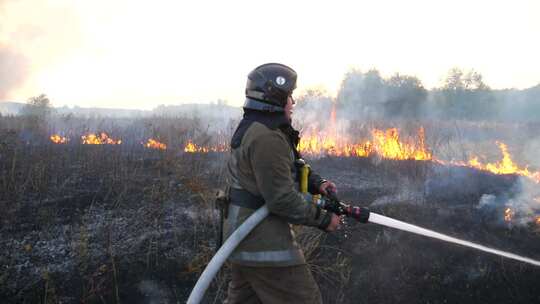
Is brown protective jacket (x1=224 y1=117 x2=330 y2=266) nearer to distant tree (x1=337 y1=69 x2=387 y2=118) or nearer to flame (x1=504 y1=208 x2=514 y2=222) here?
flame (x1=504 y1=208 x2=514 y2=222)

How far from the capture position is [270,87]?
2.55 metres

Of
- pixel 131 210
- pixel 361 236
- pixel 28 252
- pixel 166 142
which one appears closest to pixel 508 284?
pixel 361 236

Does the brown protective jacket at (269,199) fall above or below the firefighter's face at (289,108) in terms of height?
below

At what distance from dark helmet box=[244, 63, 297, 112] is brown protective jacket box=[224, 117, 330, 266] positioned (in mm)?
186

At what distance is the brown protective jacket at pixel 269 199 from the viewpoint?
2.34m

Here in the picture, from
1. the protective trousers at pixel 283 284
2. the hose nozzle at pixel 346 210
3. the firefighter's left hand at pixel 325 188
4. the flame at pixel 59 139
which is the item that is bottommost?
the protective trousers at pixel 283 284

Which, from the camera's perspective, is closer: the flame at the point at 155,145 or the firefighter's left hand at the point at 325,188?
the firefighter's left hand at the point at 325,188

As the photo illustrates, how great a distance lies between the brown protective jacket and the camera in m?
2.34

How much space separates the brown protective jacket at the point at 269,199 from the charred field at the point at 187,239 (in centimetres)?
188

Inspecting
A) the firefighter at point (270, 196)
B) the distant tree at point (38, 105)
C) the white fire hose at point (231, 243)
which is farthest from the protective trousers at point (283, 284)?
the distant tree at point (38, 105)

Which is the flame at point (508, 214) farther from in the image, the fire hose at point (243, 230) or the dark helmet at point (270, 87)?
the dark helmet at point (270, 87)

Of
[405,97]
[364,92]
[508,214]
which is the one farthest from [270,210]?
[405,97]

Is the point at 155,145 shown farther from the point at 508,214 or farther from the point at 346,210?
the point at 346,210

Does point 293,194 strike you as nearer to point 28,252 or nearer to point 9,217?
point 28,252
